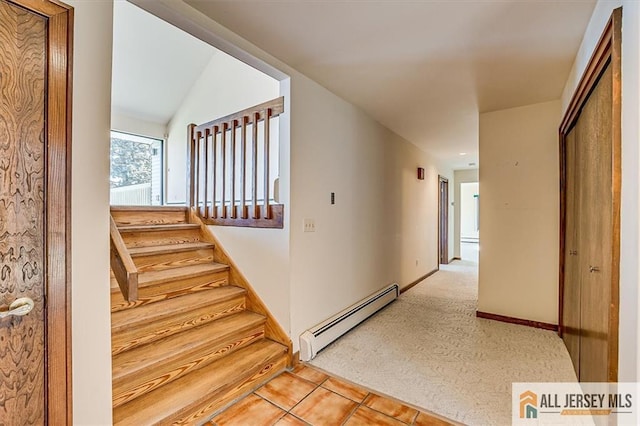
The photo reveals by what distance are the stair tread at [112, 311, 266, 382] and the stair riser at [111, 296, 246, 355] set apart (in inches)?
1.3

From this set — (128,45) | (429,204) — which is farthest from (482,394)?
(128,45)

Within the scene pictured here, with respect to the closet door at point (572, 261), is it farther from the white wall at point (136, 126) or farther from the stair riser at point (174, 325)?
the white wall at point (136, 126)

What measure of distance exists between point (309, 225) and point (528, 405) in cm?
195

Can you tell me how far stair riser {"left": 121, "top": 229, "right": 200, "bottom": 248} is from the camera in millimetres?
2848

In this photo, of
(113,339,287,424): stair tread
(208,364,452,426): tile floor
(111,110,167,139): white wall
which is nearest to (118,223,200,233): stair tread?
(113,339,287,424): stair tread

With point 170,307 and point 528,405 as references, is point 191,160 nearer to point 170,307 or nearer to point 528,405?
point 170,307

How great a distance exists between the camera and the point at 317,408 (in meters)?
1.87

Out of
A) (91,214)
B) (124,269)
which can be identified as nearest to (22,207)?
(91,214)

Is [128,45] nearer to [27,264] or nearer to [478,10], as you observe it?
[27,264]

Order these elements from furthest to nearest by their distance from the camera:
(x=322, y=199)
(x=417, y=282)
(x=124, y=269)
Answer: (x=417, y=282) → (x=322, y=199) → (x=124, y=269)

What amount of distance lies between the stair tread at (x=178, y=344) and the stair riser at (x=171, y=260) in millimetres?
730

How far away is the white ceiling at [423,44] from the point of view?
1.70 meters

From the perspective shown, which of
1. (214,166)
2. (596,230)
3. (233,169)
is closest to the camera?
(596,230)

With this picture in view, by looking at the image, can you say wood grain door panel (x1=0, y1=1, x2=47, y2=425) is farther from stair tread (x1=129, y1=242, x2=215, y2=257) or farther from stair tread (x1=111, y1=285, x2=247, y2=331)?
stair tread (x1=129, y1=242, x2=215, y2=257)
